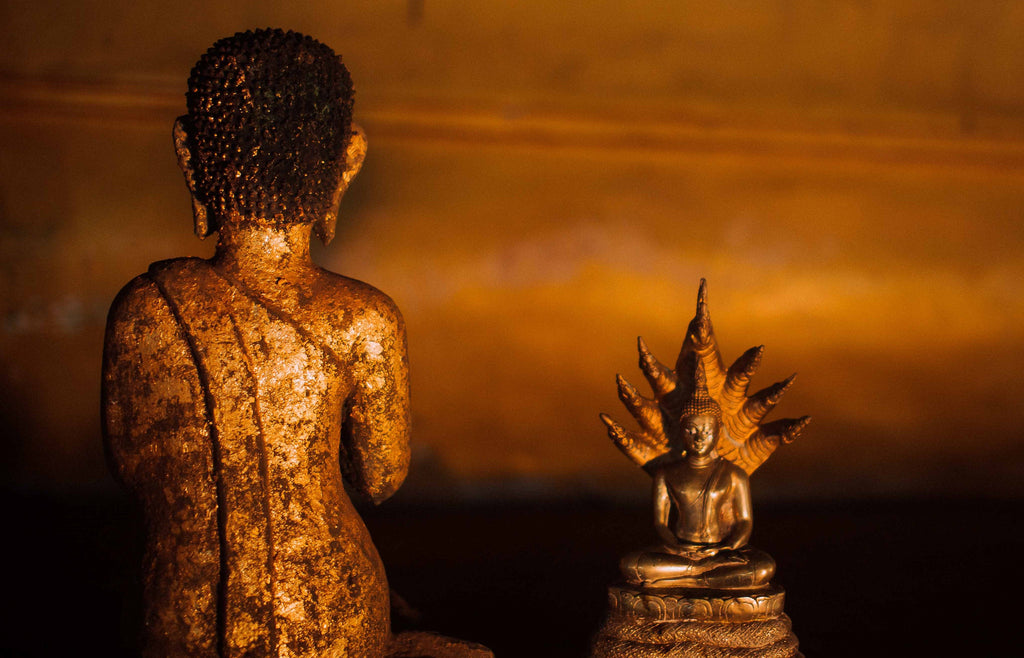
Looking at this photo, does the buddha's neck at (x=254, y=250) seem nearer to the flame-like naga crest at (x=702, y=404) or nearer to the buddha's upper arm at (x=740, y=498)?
the flame-like naga crest at (x=702, y=404)

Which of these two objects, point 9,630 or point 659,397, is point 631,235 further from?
point 9,630

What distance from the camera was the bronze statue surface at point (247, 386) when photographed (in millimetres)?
2150

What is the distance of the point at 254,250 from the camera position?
2246 millimetres

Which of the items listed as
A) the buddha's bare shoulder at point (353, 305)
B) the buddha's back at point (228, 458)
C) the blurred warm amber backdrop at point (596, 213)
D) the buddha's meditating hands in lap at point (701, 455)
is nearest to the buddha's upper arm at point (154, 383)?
the buddha's back at point (228, 458)

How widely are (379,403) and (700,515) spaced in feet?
3.32

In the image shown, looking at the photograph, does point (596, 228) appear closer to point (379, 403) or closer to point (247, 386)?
point (379, 403)

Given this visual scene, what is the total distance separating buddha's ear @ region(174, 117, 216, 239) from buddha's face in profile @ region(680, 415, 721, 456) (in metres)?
1.29

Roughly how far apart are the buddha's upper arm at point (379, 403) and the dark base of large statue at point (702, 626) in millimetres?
785

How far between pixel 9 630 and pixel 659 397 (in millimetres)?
2262

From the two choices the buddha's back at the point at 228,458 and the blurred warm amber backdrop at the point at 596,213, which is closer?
the buddha's back at the point at 228,458

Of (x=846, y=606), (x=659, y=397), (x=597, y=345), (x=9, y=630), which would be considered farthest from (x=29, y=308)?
(x=846, y=606)

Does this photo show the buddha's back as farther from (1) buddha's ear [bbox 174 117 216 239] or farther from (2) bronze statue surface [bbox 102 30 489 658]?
(1) buddha's ear [bbox 174 117 216 239]

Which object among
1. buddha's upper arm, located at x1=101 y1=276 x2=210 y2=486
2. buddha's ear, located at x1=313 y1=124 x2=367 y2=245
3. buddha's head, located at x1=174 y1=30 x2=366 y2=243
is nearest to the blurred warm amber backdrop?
buddha's ear, located at x1=313 y1=124 x2=367 y2=245

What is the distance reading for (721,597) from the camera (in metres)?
2.78
